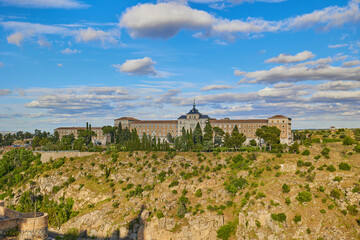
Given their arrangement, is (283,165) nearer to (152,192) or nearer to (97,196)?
(152,192)

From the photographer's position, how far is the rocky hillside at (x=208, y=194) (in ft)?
175

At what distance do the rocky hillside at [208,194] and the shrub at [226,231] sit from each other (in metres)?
0.19

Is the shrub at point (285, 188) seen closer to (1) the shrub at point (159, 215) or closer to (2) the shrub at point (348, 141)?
(2) the shrub at point (348, 141)

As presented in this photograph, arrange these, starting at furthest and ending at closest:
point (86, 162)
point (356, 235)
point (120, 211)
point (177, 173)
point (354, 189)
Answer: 1. point (86, 162)
2. point (177, 173)
3. point (120, 211)
4. point (354, 189)
5. point (356, 235)

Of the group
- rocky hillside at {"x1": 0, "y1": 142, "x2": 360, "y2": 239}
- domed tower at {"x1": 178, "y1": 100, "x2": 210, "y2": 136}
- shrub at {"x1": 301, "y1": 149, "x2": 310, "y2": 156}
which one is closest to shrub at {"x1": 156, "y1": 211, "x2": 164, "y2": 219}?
rocky hillside at {"x1": 0, "y1": 142, "x2": 360, "y2": 239}

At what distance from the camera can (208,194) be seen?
64812 millimetres

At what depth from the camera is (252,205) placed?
57219mm

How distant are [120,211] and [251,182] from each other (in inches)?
1198

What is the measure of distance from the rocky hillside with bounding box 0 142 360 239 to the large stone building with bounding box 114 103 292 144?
151 ft

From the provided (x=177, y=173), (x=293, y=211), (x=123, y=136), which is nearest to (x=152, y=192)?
(x=177, y=173)

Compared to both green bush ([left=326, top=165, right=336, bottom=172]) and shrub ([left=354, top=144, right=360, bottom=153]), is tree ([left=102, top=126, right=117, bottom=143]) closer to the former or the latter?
green bush ([left=326, top=165, right=336, bottom=172])

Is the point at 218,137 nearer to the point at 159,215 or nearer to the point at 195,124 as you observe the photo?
the point at 195,124

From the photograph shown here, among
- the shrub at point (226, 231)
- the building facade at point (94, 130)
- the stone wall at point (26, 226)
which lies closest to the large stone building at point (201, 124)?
the building facade at point (94, 130)

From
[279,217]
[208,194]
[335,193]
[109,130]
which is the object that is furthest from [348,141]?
[109,130]
